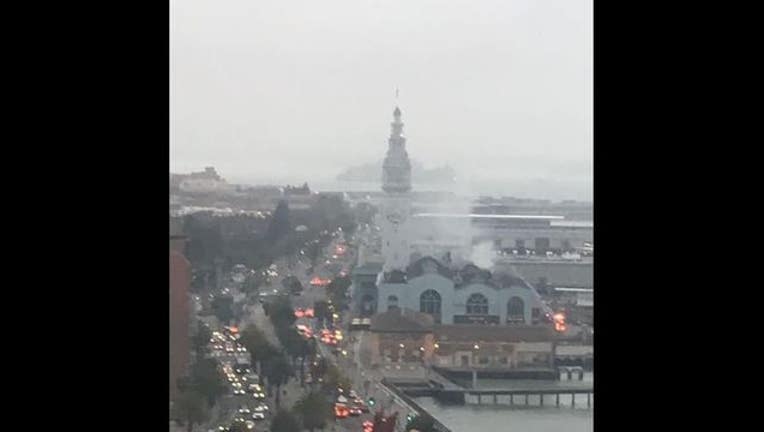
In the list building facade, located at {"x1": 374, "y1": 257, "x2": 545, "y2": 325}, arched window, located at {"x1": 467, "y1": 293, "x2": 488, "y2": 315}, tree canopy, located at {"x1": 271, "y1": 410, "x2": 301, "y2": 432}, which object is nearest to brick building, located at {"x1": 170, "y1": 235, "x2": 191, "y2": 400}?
tree canopy, located at {"x1": 271, "y1": 410, "x2": 301, "y2": 432}

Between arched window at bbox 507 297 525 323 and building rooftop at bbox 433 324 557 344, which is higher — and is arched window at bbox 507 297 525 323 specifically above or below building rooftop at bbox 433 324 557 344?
above

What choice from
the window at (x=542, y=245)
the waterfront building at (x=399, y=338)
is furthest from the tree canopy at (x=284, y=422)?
the window at (x=542, y=245)

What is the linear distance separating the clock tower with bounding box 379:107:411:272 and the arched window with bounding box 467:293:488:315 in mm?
97

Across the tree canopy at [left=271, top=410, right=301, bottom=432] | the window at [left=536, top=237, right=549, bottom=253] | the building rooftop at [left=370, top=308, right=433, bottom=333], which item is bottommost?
the tree canopy at [left=271, top=410, right=301, bottom=432]

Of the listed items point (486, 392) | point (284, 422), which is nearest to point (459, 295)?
point (486, 392)

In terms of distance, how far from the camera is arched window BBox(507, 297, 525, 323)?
1.20m

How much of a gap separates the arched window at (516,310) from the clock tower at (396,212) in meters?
0.15

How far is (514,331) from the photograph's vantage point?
119 cm

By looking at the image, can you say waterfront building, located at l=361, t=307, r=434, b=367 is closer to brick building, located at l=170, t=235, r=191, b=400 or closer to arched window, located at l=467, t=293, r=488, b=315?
arched window, located at l=467, t=293, r=488, b=315

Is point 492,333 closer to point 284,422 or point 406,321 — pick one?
point 406,321

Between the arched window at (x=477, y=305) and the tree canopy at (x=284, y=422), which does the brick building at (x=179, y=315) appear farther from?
the arched window at (x=477, y=305)

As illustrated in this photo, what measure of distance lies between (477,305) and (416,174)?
19 cm
